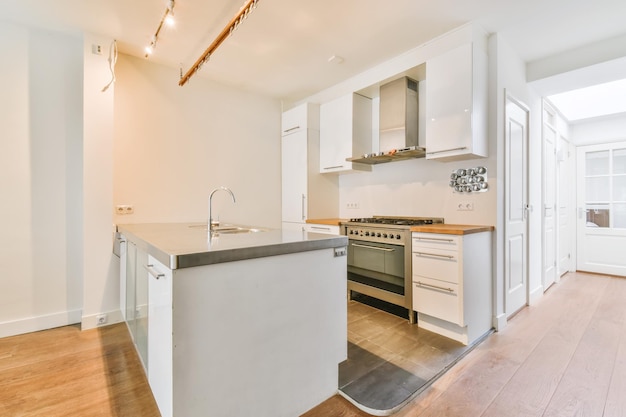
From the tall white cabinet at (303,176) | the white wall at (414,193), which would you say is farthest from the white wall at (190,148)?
the white wall at (414,193)

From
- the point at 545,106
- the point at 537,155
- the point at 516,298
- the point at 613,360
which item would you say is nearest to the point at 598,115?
the point at 545,106

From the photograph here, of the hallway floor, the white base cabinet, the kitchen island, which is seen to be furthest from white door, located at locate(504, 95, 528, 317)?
the kitchen island

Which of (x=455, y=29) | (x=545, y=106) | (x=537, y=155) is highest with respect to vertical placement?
(x=455, y=29)

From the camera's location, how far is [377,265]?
2.94m

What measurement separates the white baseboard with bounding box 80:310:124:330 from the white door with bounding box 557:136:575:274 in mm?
5559

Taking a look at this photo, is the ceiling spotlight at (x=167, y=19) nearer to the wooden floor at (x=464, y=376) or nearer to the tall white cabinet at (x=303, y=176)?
the tall white cabinet at (x=303, y=176)

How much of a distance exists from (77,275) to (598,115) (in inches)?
277

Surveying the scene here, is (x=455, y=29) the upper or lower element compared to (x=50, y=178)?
upper

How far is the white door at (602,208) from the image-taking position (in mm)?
4434

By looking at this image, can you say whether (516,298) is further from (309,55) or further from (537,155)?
(309,55)

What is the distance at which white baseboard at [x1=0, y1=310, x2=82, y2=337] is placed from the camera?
250cm

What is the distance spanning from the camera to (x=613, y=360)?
6.79 ft

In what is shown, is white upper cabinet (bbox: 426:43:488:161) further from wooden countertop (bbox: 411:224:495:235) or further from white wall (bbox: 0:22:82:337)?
white wall (bbox: 0:22:82:337)

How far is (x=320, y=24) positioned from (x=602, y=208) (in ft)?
17.2
